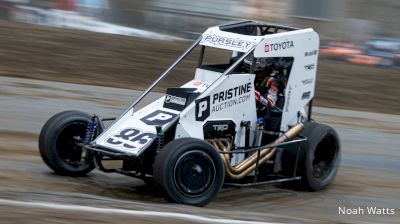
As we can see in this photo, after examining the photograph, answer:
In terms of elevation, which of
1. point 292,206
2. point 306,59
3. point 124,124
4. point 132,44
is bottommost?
point 292,206

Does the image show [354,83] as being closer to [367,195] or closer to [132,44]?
[132,44]

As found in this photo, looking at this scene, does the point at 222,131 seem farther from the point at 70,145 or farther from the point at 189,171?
the point at 70,145

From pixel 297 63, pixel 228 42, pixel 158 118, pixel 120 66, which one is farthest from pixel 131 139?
pixel 120 66

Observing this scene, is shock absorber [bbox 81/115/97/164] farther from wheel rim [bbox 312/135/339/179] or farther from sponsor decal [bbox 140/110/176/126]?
wheel rim [bbox 312/135/339/179]

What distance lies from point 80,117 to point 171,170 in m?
1.67

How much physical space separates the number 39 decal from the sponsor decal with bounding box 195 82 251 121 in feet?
1.95

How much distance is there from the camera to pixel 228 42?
8.77 meters

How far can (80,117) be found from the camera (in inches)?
340

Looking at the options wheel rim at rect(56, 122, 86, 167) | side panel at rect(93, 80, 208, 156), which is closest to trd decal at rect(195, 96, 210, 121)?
side panel at rect(93, 80, 208, 156)

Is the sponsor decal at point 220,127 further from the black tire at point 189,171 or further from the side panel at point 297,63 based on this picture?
the side panel at point 297,63

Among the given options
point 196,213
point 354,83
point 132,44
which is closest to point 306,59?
point 196,213

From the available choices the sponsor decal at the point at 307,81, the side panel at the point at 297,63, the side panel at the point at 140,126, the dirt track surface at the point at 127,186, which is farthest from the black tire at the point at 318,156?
the side panel at the point at 140,126

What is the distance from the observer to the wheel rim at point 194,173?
7.50 meters

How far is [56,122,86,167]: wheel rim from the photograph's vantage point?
335 inches
